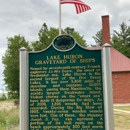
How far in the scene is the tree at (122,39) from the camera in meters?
45.9

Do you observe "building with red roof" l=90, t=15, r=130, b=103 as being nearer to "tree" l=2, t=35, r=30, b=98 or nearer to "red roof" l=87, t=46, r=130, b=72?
"red roof" l=87, t=46, r=130, b=72

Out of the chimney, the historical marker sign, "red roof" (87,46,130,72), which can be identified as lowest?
the historical marker sign

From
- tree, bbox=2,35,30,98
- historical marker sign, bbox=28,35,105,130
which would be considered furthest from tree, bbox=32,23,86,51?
historical marker sign, bbox=28,35,105,130

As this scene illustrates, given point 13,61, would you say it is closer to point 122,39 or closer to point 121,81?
point 121,81

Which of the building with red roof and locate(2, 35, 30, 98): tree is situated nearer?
the building with red roof

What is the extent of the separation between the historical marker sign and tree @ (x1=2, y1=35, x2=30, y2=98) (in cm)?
2557

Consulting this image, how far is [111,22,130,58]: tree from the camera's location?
4587 centimetres

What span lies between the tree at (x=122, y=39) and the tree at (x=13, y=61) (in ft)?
73.3

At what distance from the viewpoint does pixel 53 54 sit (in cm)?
473

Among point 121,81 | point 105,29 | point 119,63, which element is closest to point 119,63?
point 119,63

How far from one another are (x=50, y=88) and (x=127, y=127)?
5794mm

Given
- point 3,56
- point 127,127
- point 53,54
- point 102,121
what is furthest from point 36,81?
point 3,56

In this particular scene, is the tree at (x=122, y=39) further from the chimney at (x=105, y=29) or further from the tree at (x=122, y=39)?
the chimney at (x=105, y=29)

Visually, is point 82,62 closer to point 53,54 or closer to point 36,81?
point 53,54
